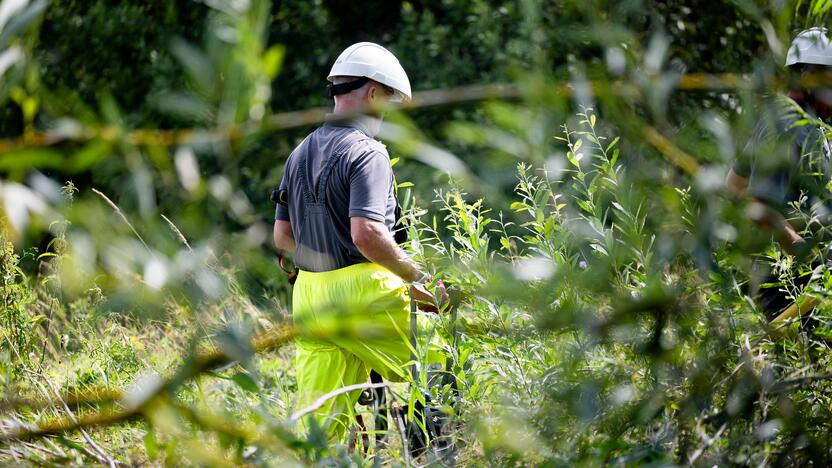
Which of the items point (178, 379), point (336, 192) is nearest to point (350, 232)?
point (336, 192)

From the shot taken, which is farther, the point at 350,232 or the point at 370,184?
the point at 350,232

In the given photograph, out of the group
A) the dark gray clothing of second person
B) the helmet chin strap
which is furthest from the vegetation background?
the helmet chin strap

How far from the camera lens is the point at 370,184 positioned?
3234mm

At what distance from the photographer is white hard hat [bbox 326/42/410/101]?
11.2ft

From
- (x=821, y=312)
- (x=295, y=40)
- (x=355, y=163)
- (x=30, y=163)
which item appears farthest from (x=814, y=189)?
(x=295, y=40)

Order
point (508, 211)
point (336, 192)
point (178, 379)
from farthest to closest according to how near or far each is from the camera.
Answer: point (336, 192)
point (508, 211)
point (178, 379)

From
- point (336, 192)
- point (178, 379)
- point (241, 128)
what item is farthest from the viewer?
point (336, 192)

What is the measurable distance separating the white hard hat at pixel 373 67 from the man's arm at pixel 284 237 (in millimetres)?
641

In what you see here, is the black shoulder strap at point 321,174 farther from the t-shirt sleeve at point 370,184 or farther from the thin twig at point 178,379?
the thin twig at point 178,379

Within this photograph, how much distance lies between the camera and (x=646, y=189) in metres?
1.30

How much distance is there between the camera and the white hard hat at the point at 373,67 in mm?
3404

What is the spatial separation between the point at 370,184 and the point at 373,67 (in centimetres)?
47

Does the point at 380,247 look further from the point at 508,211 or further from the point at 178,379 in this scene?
the point at 178,379

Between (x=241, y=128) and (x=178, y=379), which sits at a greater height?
(x=241, y=128)
